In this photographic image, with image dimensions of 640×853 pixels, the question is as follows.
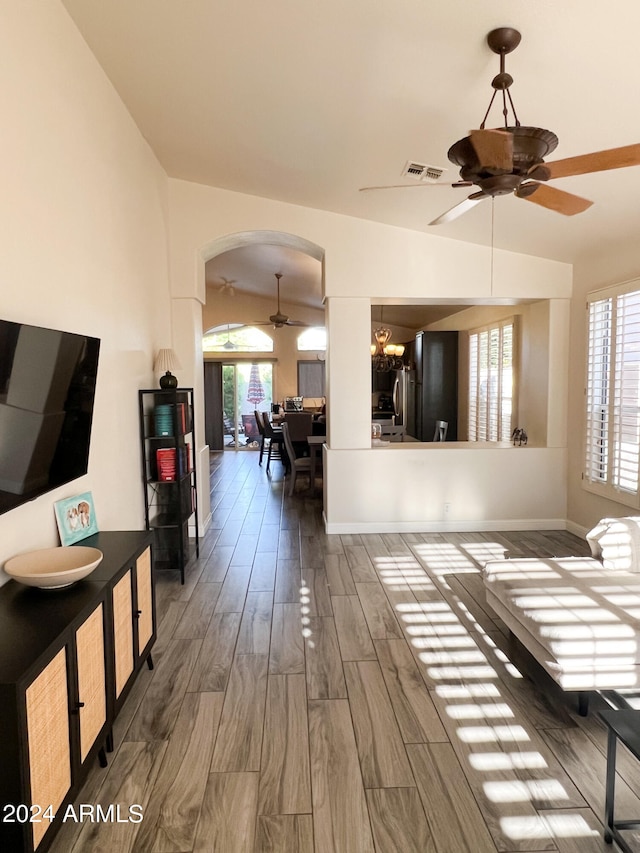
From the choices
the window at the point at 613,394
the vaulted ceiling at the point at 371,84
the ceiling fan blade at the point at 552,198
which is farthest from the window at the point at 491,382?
the ceiling fan blade at the point at 552,198

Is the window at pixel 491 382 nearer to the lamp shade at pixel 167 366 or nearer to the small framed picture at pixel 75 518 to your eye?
the lamp shade at pixel 167 366

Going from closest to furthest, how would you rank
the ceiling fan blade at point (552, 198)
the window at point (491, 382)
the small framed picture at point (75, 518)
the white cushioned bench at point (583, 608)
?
the white cushioned bench at point (583, 608), the ceiling fan blade at point (552, 198), the small framed picture at point (75, 518), the window at point (491, 382)

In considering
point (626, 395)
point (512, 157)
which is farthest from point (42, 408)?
point (626, 395)

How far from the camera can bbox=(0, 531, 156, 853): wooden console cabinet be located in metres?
1.41

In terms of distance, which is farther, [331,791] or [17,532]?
[17,532]

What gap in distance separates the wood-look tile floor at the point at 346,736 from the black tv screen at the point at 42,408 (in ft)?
3.93

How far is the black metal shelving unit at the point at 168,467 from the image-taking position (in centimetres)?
406

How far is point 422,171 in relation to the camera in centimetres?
333

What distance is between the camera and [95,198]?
10.1 ft

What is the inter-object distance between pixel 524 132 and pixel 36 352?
2.14 m

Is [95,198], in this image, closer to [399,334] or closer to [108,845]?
[108,845]

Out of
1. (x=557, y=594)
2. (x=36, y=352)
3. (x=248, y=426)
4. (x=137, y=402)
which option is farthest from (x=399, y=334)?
(x=36, y=352)

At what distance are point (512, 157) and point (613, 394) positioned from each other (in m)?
2.94

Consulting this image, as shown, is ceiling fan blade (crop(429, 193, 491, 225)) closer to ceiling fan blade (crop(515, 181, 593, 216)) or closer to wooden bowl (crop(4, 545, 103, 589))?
ceiling fan blade (crop(515, 181, 593, 216))
